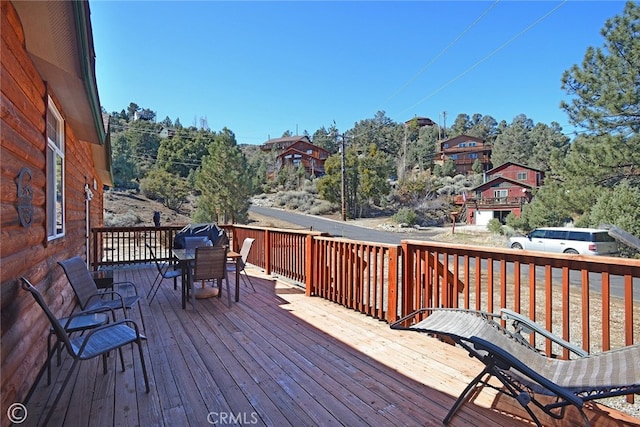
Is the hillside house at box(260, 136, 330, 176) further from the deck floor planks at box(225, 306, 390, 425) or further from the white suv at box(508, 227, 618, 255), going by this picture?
the deck floor planks at box(225, 306, 390, 425)

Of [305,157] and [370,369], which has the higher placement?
[305,157]

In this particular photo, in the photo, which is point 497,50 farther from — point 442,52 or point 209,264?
point 209,264

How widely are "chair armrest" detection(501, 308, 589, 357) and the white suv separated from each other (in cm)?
1099

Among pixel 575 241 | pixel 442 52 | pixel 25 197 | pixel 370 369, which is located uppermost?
pixel 442 52

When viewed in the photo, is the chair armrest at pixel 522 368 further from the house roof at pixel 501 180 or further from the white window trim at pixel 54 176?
the house roof at pixel 501 180

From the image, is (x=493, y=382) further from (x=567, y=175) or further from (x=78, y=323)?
(x=567, y=175)

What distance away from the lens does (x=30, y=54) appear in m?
2.43

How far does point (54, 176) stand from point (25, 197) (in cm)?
142

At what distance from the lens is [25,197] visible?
2221 mm

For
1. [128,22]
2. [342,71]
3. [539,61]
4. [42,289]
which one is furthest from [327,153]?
[42,289]

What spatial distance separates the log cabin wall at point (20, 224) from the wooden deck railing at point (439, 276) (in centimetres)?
297

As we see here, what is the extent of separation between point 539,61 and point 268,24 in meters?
11.8

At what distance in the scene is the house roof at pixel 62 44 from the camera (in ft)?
6.54

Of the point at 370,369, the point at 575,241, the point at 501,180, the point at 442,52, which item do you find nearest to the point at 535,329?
the point at 370,369
